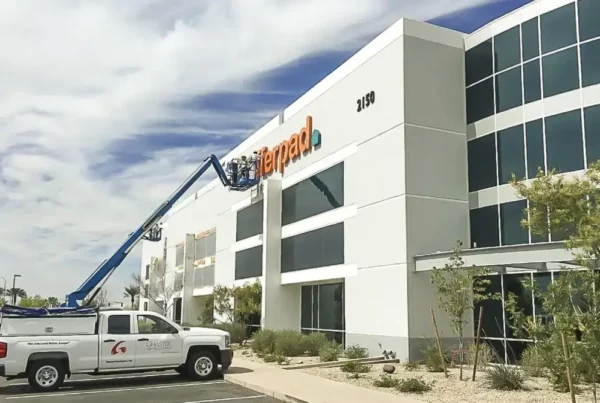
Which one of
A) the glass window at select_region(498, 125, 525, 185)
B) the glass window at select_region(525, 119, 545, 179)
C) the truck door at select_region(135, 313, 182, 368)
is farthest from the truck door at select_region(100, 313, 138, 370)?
the glass window at select_region(525, 119, 545, 179)

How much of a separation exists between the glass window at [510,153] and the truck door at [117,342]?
527 inches

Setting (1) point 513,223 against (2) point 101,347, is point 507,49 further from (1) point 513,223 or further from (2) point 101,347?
(2) point 101,347

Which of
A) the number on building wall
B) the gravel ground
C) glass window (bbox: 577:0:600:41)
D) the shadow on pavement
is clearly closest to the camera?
the gravel ground

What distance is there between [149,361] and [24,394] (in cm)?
308

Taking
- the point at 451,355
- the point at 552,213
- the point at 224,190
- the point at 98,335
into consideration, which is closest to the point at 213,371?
the point at 98,335

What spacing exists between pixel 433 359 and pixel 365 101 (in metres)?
10.8

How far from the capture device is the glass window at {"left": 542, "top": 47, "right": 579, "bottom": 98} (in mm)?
19859

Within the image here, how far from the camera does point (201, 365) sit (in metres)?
17.3

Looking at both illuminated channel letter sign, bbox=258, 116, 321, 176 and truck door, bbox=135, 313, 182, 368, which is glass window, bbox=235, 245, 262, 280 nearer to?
illuminated channel letter sign, bbox=258, 116, 321, 176

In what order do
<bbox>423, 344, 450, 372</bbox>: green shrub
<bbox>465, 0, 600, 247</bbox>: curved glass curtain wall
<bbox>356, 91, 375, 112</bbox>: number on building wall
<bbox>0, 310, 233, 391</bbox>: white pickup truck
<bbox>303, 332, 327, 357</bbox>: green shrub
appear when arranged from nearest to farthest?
<bbox>0, 310, 233, 391</bbox>: white pickup truck < <bbox>423, 344, 450, 372</bbox>: green shrub < <bbox>465, 0, 600, 247</bbox>: curved glass curtain wall < <bbox>303, 332, 327, 357</bbox>: green shrub < <bbox>356, 91, 375, 112</bbox>: number on building wall

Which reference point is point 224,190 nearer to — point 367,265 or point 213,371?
point 367,265

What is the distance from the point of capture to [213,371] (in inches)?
688

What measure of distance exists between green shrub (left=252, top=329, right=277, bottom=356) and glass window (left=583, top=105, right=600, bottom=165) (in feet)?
45.1

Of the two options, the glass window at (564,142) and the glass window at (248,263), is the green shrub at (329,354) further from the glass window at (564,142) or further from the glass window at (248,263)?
the glass window at (248,263)
